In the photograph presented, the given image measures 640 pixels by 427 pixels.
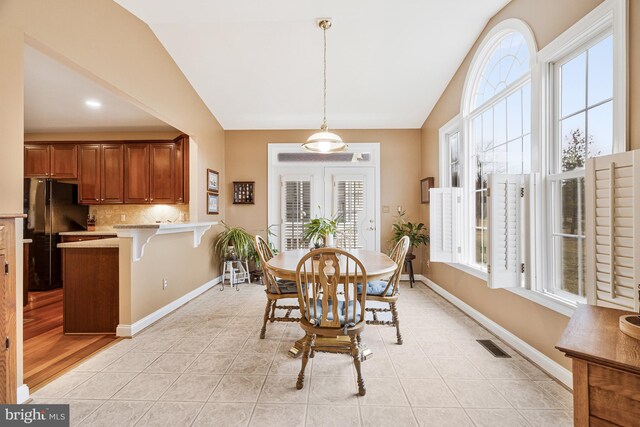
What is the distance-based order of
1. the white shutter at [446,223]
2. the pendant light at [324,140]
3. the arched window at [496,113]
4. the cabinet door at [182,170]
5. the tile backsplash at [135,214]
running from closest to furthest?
1. the arched window at [496,113]
2. the pendant light at [324,140]
3. the white shutter at [446,223]
4. the cabinet door at [182,170]
5. the tile backsplash at [135,214]

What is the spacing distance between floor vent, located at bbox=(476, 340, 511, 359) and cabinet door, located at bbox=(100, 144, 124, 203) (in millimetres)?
5102

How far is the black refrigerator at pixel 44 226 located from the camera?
421 cm

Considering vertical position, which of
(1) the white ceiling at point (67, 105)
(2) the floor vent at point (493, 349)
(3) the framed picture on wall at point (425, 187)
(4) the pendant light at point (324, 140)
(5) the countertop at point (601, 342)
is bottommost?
(2) the floor vent at point (493, 349)

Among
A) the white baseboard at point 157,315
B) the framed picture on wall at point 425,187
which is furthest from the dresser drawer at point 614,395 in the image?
the framed picture on wall at point 425,187

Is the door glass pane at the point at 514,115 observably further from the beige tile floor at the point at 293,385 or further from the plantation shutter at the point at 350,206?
the plantation shutter at the point at 350,206

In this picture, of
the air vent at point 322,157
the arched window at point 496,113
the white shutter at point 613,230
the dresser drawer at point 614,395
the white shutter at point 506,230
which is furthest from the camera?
the air vent at point 322,157

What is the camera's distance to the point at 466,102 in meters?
3.50

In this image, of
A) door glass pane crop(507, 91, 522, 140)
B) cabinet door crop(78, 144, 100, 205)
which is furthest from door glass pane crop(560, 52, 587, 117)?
cabinet door crop(78, 144, 100, 205)

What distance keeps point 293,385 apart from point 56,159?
515 centimetres

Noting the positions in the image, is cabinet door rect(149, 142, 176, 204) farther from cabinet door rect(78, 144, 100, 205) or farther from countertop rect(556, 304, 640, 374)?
countertop rect(556, 304, 640, 374)

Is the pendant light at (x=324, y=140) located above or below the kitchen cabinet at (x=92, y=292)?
above

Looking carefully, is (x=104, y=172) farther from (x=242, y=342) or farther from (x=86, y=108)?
(x=242, y=342)

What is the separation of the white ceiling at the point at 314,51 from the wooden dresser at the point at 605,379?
3.05m

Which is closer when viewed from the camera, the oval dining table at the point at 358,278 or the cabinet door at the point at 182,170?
the oval dining table at the point at 358,278
